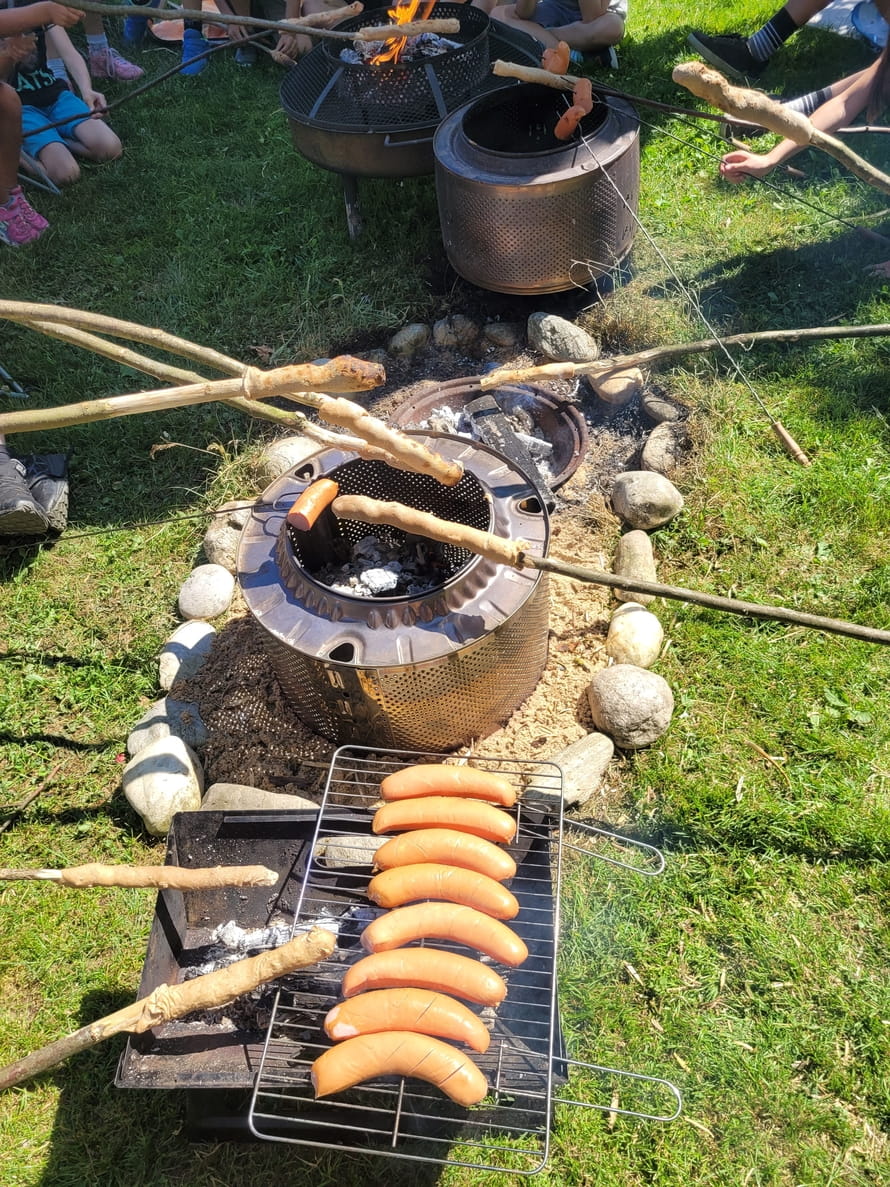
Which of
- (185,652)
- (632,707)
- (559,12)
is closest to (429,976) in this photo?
(632,707)

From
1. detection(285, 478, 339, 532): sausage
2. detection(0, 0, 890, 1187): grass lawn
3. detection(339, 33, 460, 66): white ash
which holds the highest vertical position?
detection(339, 33, 460, 66): white ash

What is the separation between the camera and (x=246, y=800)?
13.4 ft

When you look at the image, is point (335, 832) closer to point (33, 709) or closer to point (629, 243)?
point (33, 709)

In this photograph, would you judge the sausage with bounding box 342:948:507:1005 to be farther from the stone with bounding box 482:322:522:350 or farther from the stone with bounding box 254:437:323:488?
the stone with bounding box 482:322:522:350

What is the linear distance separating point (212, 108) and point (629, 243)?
621cm

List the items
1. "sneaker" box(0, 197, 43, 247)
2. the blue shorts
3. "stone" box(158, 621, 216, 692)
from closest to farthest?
1. "stone" box(158, 621, 216, 692)
2. "sneaker" box(0, 197, 43, 247)
3. the blue shorts

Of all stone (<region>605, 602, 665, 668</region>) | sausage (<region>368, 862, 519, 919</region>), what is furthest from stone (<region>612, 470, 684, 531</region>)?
sausage (<region>368, 862, 519, 919</region>)

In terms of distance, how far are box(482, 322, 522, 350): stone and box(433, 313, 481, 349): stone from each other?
114mm

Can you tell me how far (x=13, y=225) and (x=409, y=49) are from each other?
4.27 meters

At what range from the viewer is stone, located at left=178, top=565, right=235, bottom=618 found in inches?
204

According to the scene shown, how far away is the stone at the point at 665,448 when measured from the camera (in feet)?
17.8

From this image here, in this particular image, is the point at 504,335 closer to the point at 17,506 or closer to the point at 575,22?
the point at 17,506

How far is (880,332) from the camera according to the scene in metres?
4.07

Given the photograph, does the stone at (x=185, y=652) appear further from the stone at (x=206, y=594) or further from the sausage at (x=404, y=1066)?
the sausage at (x=404, y=1066)
